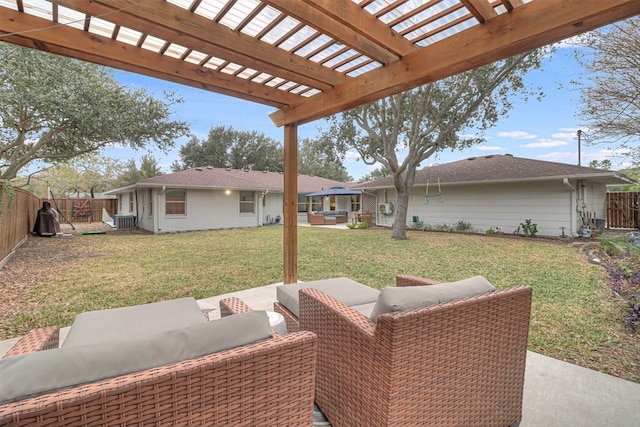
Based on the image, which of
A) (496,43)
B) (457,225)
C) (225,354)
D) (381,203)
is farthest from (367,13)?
(381,203)

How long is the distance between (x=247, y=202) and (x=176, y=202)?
3.58 metres

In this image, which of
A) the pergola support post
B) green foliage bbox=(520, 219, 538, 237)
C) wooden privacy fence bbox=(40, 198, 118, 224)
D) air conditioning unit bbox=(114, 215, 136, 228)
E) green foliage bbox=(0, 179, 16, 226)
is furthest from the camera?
wooden privacy fence bbox=(40, 198, 118, 224)

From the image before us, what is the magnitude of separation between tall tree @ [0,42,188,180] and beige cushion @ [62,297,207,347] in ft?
31.0

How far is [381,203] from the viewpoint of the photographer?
16.9 m

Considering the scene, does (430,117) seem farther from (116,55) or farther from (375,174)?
(375,174)

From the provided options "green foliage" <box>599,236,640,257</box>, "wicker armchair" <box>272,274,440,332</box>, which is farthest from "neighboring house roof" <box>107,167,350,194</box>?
"green foliage" <box>599,236,640,257</box>

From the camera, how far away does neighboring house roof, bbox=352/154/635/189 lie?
10394 mm

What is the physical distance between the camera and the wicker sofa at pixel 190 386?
2.81 ft

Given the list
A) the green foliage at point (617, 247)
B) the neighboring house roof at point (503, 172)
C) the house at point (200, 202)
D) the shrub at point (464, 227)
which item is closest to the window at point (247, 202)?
the house at point (200, 202)

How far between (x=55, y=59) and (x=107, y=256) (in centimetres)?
613

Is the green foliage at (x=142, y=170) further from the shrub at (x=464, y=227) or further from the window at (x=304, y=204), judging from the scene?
the shrub at (x=464, y=227)

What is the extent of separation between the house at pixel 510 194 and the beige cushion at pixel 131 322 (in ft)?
39.4

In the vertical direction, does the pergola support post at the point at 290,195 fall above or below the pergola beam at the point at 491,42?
below

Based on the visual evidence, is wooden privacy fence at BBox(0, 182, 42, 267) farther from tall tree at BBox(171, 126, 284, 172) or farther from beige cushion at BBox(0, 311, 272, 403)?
tall tree at BBox(171, 126, 284, 172)
